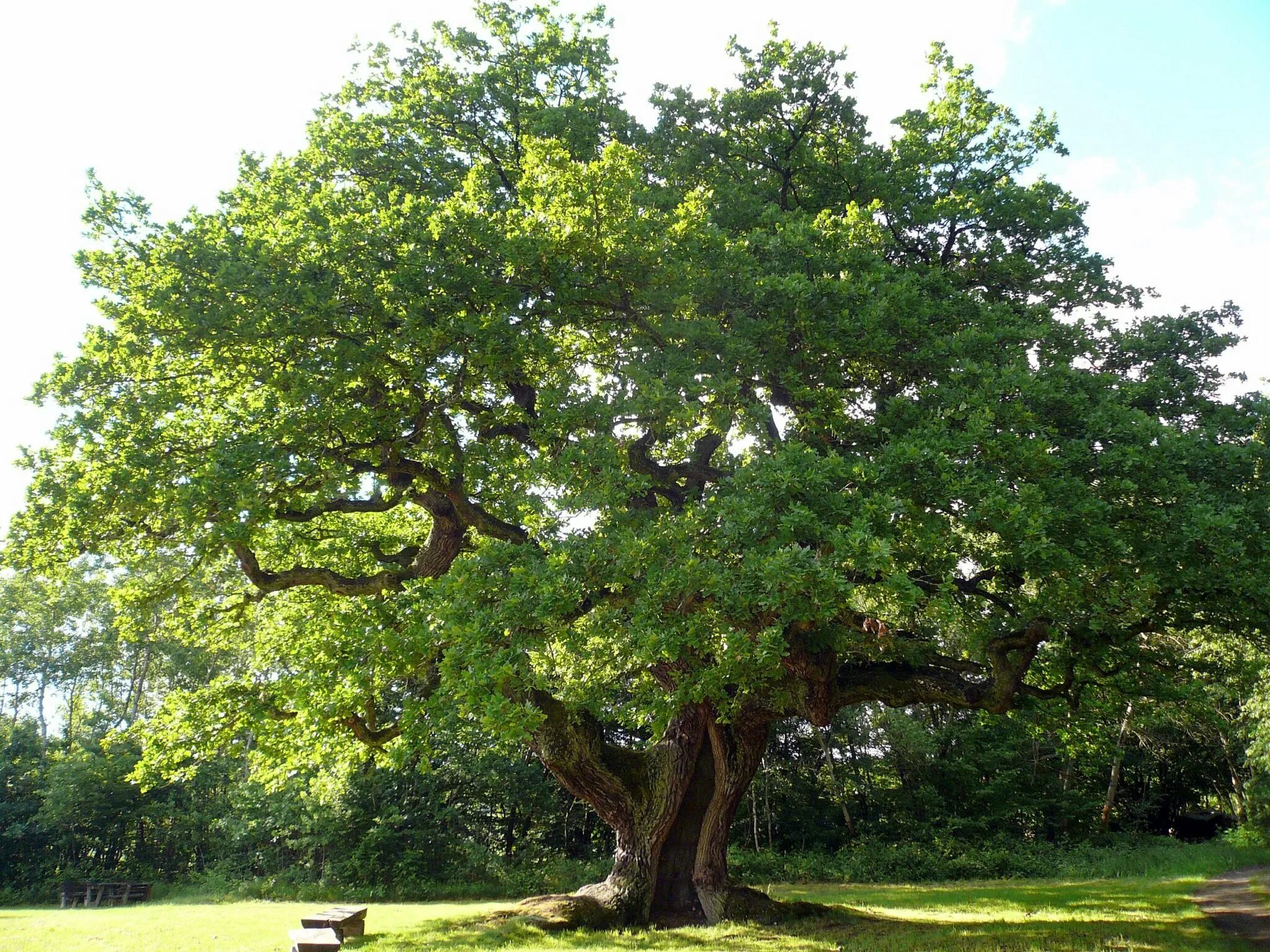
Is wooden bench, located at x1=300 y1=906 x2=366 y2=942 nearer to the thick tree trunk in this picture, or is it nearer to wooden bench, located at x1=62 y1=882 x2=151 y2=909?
the thick tree trunk

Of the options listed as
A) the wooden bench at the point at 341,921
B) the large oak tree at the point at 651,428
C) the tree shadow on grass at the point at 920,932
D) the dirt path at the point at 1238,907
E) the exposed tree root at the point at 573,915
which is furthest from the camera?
the exposed tree root at the point at 573,915

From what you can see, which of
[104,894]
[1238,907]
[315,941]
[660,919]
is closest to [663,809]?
[660,919]

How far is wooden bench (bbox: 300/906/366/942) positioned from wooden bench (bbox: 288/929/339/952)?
1.41 meters

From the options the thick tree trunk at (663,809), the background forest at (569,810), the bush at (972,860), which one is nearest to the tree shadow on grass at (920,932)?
the thick tree trunk at (663,809)

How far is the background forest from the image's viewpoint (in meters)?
21.2

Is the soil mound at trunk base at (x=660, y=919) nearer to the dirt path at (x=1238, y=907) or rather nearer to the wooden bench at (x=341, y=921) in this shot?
the wooden bench at (x=341, y=921)

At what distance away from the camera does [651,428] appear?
9.93 m

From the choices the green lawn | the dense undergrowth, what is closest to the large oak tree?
the green lawn

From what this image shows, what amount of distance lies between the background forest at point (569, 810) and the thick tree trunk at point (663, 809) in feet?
26.1

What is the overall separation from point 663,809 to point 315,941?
5.19m

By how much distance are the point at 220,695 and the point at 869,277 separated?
10.0 m

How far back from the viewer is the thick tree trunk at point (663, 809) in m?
11.1

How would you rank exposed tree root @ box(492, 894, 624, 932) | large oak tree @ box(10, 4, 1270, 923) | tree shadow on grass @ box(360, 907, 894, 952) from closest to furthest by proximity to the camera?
large oak tree @ box(10, 4, 1270, 923) → tree shadow on grass @ box(360, 907, 894, 952) → exposed tree root @ box(492, 894, 624, 932)

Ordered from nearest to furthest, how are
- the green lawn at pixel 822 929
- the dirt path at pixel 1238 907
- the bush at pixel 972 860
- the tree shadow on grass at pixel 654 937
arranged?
the green lawn at pixel 822 929 → the tree shadow on grass at pixel 654 937 → the dirt path at pixel 1238 907 → the bush at pixel 972 860
